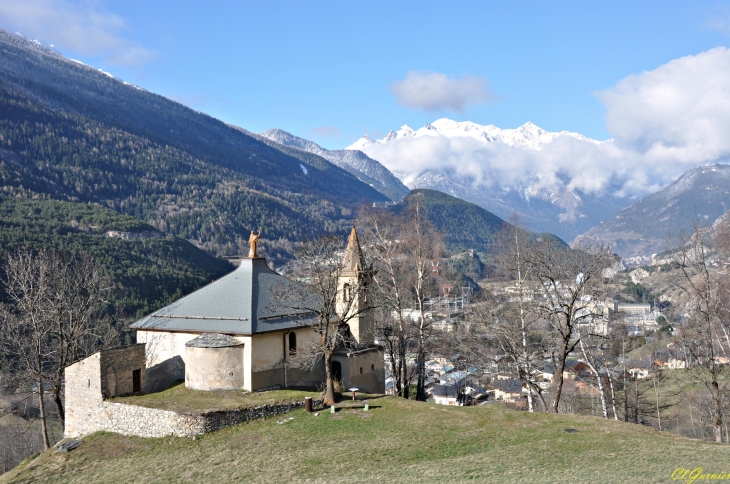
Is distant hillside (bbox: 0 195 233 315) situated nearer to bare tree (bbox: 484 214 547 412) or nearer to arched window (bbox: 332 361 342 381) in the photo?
arched window (bbox: 332 361 342 381)

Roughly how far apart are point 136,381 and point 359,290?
1390cm

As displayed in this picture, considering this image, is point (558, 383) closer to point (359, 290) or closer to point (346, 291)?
point (359, 290)

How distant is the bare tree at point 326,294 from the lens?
33.1 metres

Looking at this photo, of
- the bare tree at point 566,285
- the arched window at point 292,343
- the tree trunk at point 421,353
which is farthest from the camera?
the tree trunk at point 421,353

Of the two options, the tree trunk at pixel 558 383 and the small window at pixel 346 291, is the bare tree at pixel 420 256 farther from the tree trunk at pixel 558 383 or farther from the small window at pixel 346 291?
the tree trunk at pixel 558 383

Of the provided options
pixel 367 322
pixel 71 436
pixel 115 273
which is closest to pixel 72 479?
pixel 71 436

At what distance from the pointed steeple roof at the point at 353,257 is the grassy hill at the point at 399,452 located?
34.1ft

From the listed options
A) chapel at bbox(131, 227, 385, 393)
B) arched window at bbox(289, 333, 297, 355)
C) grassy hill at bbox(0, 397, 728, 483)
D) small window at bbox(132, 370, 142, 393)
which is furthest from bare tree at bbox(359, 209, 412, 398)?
small window at bbox(132, 370, 142, 393)

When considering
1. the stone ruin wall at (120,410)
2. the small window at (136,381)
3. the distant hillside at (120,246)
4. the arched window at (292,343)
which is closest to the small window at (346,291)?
the arched window at (292,343)

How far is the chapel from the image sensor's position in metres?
33.4

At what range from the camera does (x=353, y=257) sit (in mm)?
39969

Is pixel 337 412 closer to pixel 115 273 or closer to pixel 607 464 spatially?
pixel 607 464

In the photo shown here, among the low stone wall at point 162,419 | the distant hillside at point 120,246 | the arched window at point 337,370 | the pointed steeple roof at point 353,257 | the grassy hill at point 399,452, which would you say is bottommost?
the grassy hill at point 399,452

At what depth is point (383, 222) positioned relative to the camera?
142 feet
